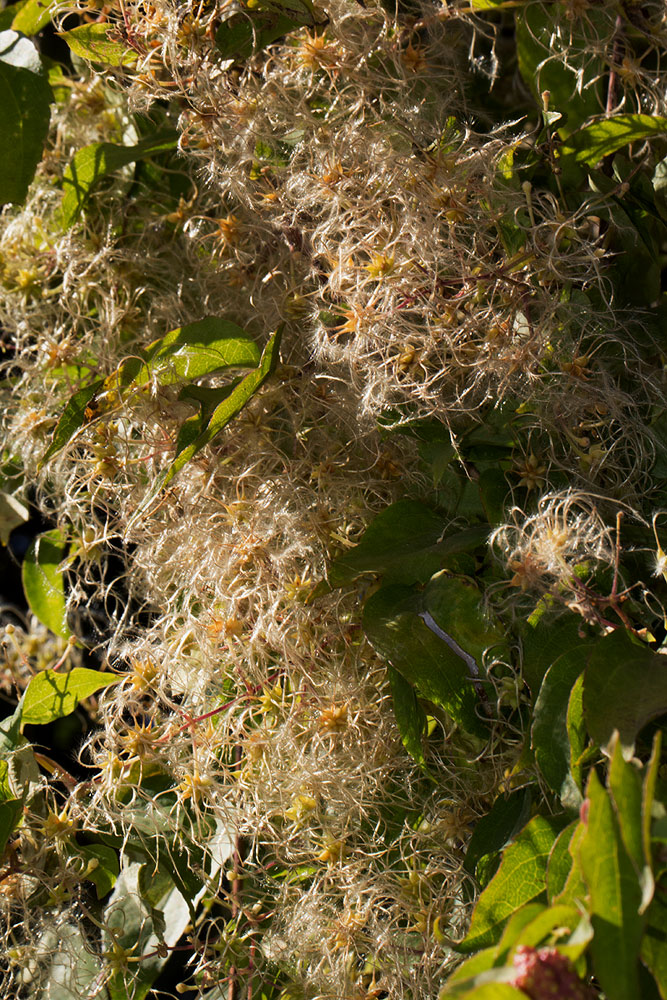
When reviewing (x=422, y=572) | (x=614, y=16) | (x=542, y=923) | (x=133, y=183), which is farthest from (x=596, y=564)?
(x=133, y=183)

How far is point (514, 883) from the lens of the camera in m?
0.54

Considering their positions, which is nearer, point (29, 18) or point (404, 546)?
point (404, 546)

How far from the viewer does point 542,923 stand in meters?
0.42

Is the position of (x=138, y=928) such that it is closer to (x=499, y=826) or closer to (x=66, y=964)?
(x=66, y=964)

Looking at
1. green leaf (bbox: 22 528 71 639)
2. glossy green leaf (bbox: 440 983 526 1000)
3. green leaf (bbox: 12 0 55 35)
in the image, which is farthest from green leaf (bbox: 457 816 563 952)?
green leaf (bbox: 12 0 55 35)

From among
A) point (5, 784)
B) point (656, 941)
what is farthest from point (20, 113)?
point (656, 941)

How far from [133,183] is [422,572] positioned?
50 centimetres

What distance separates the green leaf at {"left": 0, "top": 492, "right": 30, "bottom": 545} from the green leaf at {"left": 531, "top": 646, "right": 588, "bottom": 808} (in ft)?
2.01

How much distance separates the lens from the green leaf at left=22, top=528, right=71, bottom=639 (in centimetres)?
93

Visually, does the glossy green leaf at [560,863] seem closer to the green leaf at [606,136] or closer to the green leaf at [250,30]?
the green leaf at [606,136]

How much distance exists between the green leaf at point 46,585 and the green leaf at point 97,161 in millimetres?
340

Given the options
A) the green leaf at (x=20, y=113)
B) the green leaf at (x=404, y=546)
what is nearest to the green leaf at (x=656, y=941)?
the green leaf at (x=404, y=546)

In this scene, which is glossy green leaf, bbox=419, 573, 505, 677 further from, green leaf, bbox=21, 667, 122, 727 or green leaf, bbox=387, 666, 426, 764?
green leaf, bbox=21, 667, 122, 727

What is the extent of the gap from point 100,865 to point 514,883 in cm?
41
